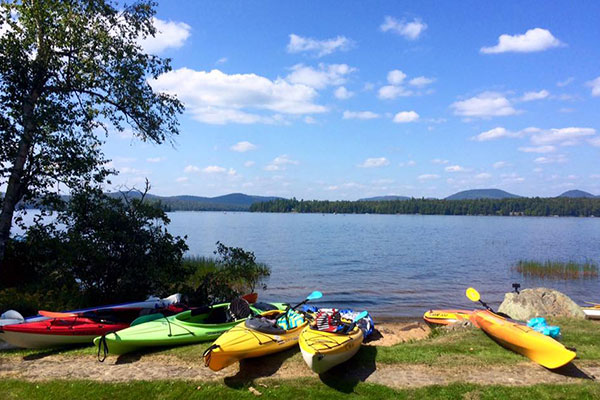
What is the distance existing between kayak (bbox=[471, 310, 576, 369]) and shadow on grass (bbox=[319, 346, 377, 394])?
3028 mm

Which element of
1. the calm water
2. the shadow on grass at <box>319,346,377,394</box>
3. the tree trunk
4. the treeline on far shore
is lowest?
the calm water

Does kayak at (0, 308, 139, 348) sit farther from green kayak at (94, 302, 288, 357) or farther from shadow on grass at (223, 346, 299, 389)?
shadow on grass at (223, 346, 299, 389)

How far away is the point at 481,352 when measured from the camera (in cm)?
833

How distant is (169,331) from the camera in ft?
29.2

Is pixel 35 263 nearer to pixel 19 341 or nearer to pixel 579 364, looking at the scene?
pixel 19 341

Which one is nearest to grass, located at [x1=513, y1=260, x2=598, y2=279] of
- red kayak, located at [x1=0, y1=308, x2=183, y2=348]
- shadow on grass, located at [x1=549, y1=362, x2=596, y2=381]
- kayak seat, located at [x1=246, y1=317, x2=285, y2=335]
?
shadow on grass, located at [x1=549, y1=362, x2=596, y2=381]

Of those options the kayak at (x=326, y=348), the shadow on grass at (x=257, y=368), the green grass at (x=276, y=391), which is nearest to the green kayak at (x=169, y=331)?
the green grass at (x=276, y=391)

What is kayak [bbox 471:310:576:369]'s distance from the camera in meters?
7.35

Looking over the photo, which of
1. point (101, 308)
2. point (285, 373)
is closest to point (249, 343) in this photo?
point (285, 373)

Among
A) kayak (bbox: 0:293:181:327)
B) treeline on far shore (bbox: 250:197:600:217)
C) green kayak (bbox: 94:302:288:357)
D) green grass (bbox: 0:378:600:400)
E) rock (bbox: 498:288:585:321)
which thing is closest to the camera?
green grass (bbox: 0:378:600:400)

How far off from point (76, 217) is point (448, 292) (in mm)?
18233

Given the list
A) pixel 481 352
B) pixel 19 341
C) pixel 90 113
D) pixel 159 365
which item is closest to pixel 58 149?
pixel 90 113

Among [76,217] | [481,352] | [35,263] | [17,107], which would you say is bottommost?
[481,352]

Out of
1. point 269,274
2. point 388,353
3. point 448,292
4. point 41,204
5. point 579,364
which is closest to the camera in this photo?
point 579,364
